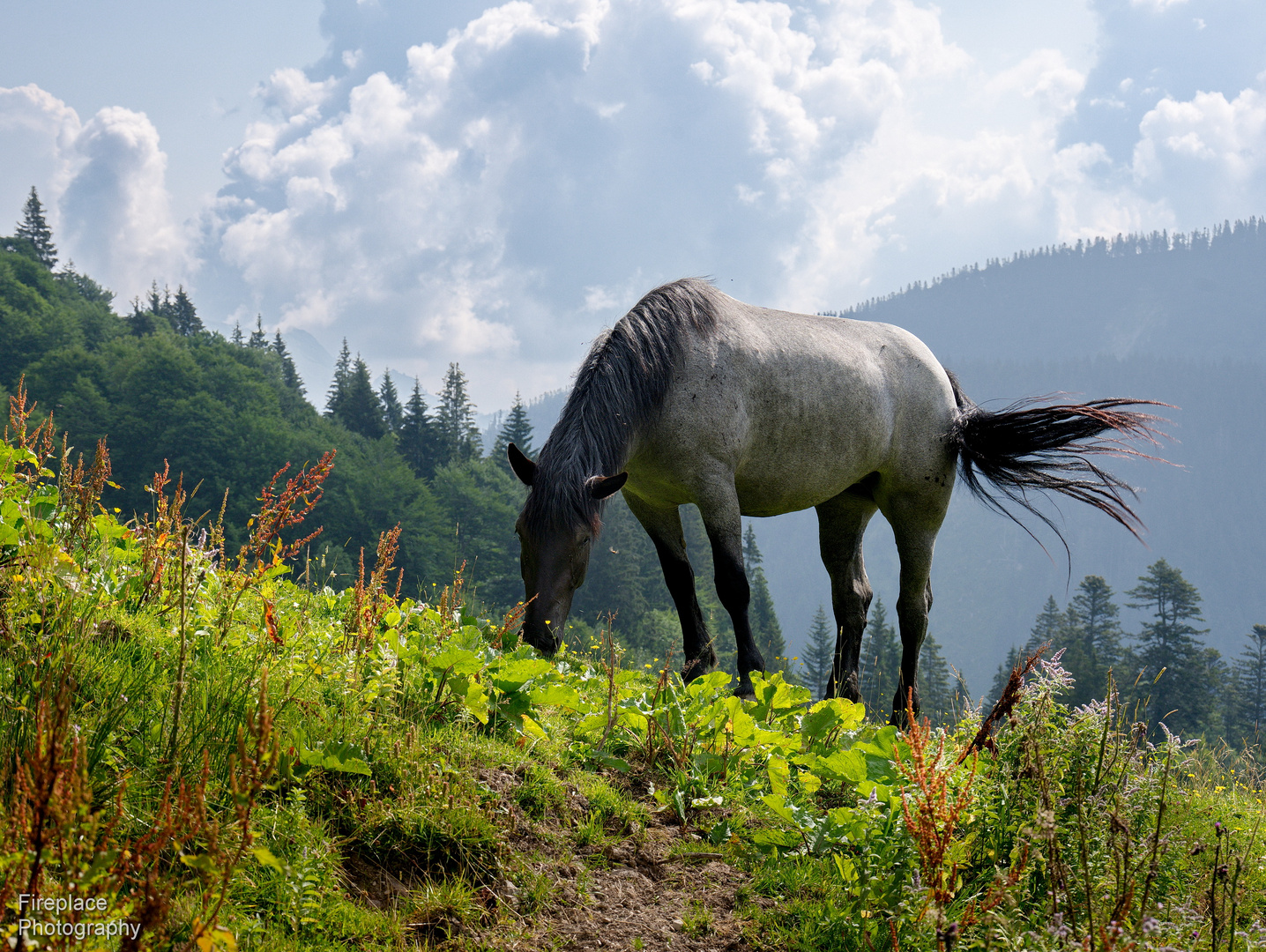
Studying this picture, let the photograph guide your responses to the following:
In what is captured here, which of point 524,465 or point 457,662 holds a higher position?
point 524,465

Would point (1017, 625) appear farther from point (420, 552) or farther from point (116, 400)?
point (116, 400)

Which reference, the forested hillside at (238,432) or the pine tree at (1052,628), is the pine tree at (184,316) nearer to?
the forested hillside at (238,432)

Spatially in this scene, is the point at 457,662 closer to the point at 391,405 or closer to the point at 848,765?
the point at 848,765

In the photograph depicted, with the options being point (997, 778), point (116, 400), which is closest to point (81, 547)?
point (997, 778)

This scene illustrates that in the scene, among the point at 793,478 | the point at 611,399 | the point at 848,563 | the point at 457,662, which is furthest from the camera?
the point at 848,563

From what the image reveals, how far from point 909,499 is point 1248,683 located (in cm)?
7652

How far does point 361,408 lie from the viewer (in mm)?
75312

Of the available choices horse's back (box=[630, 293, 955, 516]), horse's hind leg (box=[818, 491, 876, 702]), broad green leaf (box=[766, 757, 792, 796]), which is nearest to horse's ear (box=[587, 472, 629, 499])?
horse's back (box=[630, 293, 955, 516])

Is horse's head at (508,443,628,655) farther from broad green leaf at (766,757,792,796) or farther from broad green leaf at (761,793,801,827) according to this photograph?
broad green leaf at (761,793,801,827)

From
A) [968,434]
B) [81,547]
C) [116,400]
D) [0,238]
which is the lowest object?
[81,547]

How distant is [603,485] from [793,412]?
5.99 feet

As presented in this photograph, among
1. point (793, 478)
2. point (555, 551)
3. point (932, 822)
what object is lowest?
point (932, 822)

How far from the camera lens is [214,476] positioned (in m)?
56.7

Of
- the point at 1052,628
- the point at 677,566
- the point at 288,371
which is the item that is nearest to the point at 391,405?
the point at 288,371
